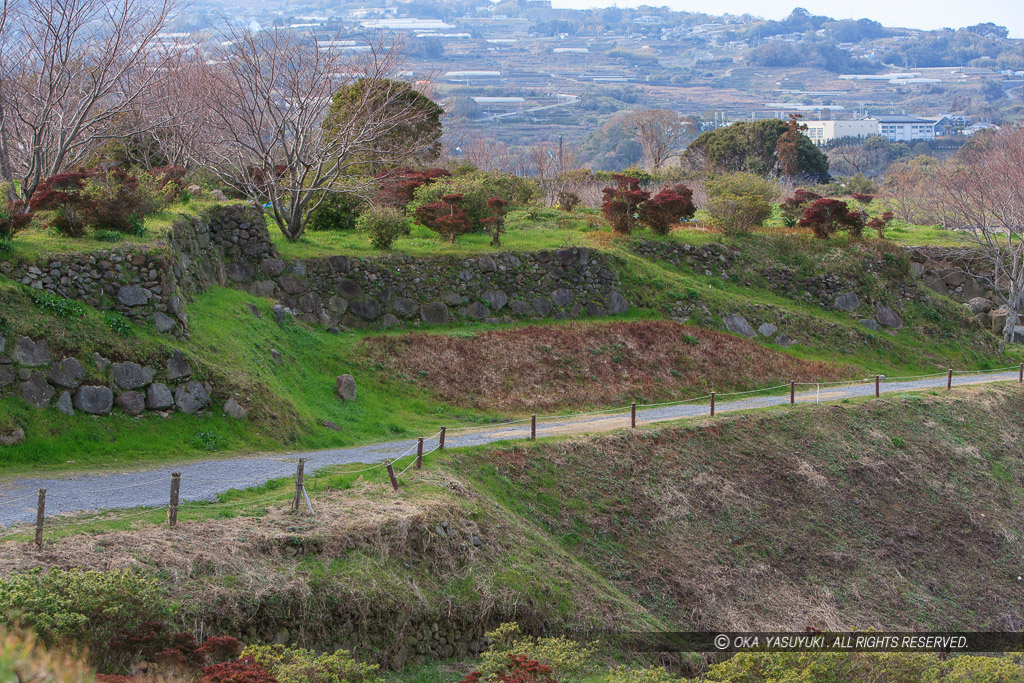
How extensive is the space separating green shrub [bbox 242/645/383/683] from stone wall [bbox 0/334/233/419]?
7.76 metres

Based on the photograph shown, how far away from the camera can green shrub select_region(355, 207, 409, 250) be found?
27.4m

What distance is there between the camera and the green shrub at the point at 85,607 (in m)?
8.94

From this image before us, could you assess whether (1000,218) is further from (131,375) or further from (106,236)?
(131,375)

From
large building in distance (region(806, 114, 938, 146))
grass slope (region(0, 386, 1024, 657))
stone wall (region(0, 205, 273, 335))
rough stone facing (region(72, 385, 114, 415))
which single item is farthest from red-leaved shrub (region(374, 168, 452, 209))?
large building in distance (region(806, 114, 938, 146))

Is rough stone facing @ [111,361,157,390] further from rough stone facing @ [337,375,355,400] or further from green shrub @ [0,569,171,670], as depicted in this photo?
green shrub @ [0,569,171,670]

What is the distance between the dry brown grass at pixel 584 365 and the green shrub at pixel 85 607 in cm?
1321

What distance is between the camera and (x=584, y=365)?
84.5 feet

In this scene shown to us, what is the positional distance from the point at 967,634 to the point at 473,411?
11726mm

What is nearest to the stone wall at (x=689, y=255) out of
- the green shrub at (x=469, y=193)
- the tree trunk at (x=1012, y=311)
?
the green shrub at (x=469, y=193)

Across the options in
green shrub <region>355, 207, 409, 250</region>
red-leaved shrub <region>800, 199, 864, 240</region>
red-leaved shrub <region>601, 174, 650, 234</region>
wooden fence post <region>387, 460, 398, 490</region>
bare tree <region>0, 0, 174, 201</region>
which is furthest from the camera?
red-leaved shrub <region>800, 199, 864, 240</region>

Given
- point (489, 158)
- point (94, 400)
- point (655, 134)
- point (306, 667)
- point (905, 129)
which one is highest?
point (905, 129)

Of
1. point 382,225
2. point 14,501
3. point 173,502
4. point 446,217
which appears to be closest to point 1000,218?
point 446,217

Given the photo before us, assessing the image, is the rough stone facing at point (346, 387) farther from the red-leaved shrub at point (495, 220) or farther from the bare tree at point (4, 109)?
the red-leaved shrub at point (495, 220)

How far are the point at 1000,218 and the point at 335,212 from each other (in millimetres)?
26211
